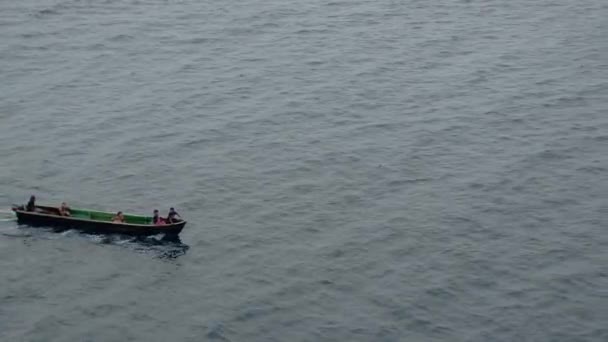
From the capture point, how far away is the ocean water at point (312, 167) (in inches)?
2785

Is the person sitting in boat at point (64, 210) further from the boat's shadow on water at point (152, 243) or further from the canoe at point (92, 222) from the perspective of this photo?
the boat's shadow on water at point (152, 243)

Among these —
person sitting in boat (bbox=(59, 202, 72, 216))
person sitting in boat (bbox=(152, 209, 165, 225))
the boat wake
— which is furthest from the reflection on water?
person sitting in boat (bbox=(59, 202, 72, 216))

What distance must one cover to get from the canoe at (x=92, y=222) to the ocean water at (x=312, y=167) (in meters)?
0.96

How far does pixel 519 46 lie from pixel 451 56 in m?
8.80

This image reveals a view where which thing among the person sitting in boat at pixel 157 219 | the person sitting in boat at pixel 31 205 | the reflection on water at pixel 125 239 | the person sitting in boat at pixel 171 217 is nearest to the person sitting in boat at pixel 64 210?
the reflection on water at pixel 125 239

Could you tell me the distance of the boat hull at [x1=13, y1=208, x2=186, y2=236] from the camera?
79.7 m

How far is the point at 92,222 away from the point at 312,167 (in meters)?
21.5

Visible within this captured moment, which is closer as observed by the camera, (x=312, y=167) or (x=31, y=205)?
(x=31, y=205)

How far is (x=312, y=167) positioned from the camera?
91.6 m

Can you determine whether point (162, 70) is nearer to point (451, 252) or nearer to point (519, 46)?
point (519, 46)

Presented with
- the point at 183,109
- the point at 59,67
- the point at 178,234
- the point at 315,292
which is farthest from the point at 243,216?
the point at 59,67

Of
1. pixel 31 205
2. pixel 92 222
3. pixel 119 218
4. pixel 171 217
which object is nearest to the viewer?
pixel 171 217

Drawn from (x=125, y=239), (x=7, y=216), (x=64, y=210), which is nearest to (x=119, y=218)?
(x=125, y=239)

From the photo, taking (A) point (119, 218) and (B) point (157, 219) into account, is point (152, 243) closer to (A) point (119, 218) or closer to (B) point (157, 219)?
(B) point (157, 219)
